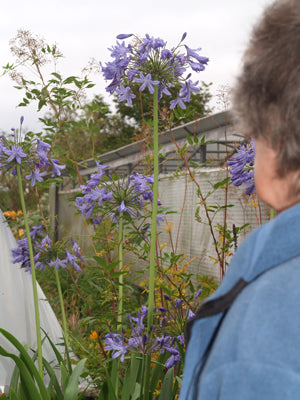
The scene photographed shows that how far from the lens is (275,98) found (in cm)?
84

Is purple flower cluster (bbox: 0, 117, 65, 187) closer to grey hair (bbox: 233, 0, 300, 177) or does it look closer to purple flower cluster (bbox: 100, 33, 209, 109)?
purple flower cluster (bbox: 100, 33, 209, 109)

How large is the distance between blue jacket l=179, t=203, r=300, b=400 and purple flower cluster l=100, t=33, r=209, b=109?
1.38m

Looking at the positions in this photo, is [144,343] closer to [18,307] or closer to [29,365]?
[29,365]

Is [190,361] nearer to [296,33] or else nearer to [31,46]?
[296,33]

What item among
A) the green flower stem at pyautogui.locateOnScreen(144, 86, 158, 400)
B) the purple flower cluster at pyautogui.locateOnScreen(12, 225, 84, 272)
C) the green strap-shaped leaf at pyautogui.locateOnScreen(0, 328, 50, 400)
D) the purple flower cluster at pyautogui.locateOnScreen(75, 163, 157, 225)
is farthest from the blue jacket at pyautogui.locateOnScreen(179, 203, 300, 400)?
the purple flower cluster at pyautogui.locateOnScreen(12, 225, 84, 272)

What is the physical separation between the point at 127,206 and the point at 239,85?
5.10 feet

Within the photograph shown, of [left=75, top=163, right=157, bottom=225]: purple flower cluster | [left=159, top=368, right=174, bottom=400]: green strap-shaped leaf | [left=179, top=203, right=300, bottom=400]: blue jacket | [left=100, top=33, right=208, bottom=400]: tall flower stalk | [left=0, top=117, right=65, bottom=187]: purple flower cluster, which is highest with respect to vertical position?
[left=100, top=33, right=208, bottom=400]: tall flower stalk

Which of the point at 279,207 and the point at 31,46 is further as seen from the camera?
the point at 31,46

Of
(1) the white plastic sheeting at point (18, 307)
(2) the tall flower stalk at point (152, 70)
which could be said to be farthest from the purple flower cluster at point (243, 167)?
(1) the white plastic sheeting at point (18, 307)

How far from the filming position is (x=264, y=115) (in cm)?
87

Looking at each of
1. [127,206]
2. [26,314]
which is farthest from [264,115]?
[26,314]

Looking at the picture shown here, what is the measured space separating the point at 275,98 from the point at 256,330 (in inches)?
14.7

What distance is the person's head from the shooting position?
0.82 m

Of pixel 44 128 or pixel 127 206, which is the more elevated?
pixel 44 128
